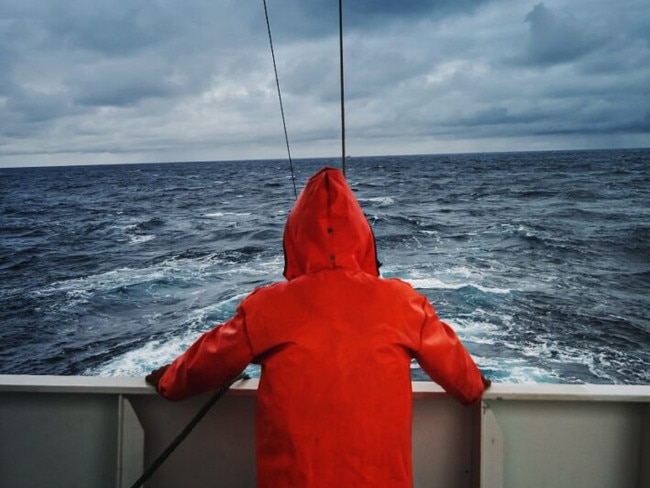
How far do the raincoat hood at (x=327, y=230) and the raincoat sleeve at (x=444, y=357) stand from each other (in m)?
0.28

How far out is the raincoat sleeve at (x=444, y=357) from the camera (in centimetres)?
159

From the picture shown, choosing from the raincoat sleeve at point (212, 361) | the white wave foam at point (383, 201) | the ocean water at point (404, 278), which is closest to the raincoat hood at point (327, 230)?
the raincoat sleeve at point (212, 361)

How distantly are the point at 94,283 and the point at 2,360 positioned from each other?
16.8 feet

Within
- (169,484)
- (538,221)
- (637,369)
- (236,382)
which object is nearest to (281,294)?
(236,382)

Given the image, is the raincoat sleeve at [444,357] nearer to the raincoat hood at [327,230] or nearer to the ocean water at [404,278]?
the raincoat hood at [327,230]

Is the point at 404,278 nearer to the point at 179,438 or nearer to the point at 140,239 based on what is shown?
the point at 179,438

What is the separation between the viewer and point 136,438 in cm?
223

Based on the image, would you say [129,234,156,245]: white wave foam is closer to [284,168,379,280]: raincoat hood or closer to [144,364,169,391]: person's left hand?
[144,364,169,391]: person's left hand

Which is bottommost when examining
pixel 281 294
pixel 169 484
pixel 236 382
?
pixel 169 484

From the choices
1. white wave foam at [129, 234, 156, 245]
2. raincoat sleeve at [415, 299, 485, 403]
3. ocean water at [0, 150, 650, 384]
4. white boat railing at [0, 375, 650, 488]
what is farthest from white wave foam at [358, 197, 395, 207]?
raincoat sleeve at [415, 299, 485, 403]

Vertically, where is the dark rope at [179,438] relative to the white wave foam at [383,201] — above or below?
above

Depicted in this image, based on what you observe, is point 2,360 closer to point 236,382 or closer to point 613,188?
point 236,382

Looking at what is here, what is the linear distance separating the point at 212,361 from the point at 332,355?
0.42 m

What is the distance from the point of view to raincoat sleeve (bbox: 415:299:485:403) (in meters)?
1.59
